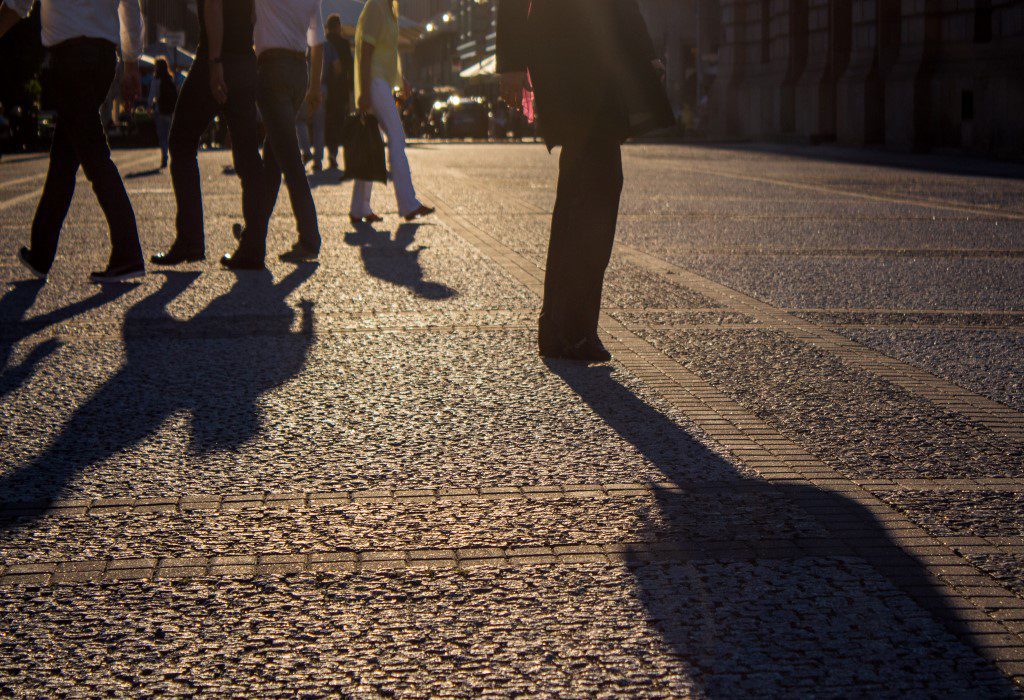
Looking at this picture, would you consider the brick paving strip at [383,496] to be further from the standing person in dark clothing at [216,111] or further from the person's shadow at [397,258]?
the standing person in dark clothing at [216,111]

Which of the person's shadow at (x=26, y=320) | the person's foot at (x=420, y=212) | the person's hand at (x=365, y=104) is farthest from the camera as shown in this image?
the person's foot at (x=420, y=212)

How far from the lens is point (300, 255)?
28.9ft

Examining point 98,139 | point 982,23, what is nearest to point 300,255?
point 98,139

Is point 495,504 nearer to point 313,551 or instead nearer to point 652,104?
point 313,551

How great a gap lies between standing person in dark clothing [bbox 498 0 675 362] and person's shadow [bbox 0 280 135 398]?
188 cm

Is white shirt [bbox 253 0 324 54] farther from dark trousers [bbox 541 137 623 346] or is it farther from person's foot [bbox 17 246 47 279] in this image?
dark trousers [bbox 541 137 623 346]

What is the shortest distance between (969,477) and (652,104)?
2169 millimetres

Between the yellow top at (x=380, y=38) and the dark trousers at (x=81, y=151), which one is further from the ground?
Result: the yellow top at (x=380, y=38)

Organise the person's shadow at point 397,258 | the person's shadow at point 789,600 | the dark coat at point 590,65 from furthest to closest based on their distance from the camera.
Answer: the person's shadow at point 397,258 → the dark coat at point 590,65 → the person's shadow at point 789,600

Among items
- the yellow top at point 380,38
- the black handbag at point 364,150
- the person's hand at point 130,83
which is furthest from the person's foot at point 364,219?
the person's hand at point 130,83

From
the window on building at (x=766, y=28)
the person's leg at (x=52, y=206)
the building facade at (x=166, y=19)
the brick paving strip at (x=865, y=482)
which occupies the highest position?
the building facade at (x=166, y=19)

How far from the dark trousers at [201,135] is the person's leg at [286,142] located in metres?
0.22

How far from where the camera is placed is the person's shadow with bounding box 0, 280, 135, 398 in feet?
17.2

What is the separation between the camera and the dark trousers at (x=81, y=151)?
7566mm
